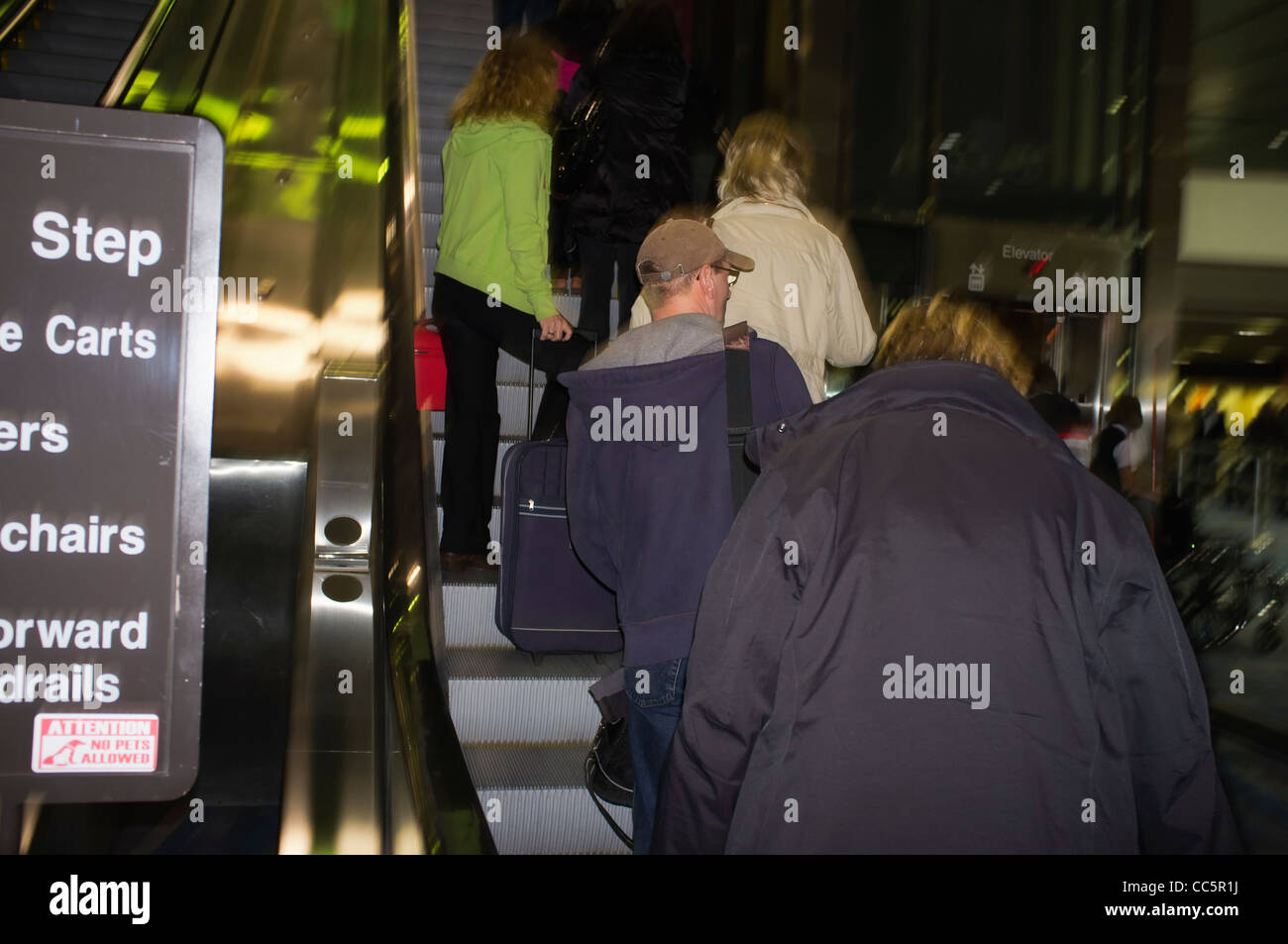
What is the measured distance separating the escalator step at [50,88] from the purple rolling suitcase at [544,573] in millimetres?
4210

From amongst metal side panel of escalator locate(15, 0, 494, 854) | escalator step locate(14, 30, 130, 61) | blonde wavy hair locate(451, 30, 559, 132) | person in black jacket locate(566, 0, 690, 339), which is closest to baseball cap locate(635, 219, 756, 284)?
metal side panel of escalator locate(15, 0, 494, 854)

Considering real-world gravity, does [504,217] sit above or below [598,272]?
above

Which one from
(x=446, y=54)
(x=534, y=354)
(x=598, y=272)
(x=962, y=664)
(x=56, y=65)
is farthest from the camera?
(x=446, y=54)

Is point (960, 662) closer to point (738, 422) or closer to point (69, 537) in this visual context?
point (738, 422)

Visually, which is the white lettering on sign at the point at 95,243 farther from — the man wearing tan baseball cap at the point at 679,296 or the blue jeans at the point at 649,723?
the blue jeans at the point at 649,723

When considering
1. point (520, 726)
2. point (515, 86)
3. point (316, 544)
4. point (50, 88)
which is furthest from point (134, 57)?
point (520, 726)

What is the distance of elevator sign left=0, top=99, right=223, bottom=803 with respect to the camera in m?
1.42

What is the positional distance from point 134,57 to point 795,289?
162 inches

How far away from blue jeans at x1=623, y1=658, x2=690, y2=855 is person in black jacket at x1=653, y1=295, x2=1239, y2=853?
1.78 feet

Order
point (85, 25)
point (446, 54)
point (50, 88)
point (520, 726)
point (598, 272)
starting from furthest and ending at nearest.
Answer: point (446, 54)
point (85, 25)
point (50, 88)
point (598, 272)
point (520, 726)

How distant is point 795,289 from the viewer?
2.87m

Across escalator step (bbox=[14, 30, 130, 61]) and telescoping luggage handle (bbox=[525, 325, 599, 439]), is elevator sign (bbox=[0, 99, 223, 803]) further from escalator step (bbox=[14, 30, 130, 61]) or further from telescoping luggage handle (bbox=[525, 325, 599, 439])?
escalator step (bbox=[14, 30, 130, 61])

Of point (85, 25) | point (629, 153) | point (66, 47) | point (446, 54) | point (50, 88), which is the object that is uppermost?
point (446, 54)
